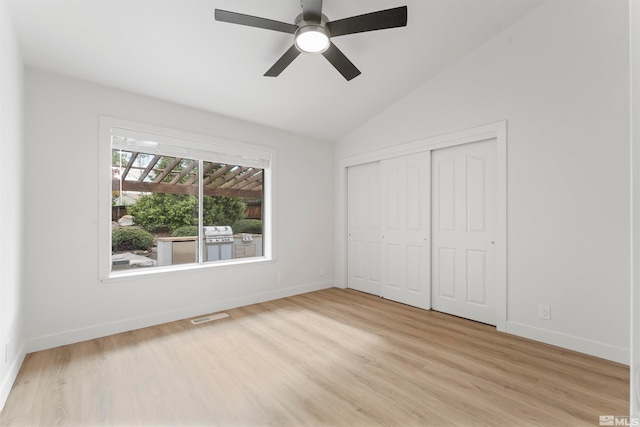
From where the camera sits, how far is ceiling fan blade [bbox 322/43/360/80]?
8.18ft

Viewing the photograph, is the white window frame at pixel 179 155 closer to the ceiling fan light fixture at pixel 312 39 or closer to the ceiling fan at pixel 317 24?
the ceiling fan at pixel 317 24

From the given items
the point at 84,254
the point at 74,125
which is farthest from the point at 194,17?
the point at 84,254

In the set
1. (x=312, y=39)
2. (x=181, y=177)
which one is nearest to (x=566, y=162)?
(x=312, y=39)

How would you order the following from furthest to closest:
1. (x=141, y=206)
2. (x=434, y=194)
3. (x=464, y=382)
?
(x=434, y=194)
(x=141, y=206)
(x=464, y=382)

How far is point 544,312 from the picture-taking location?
9.68 ft

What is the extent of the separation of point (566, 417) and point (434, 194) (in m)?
2.53

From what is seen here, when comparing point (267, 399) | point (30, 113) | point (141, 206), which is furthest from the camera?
point (141, 206)

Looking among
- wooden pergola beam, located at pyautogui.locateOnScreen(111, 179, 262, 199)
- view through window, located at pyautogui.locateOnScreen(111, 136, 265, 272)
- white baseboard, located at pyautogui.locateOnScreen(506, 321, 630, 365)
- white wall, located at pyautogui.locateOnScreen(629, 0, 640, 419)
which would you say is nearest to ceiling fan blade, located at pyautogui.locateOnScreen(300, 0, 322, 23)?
white wall, located at pyautogui.locateOnScreen(629, 0, 640, 419)

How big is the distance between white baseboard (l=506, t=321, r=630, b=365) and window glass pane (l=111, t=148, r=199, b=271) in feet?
12.1

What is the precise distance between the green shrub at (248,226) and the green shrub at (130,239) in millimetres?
1072

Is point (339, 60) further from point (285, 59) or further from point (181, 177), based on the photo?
point (181, 177)

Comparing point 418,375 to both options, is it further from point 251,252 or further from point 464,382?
point 251,252

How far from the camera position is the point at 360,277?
16.1 ft

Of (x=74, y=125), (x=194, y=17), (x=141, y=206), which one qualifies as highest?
(x=194, y=17)
